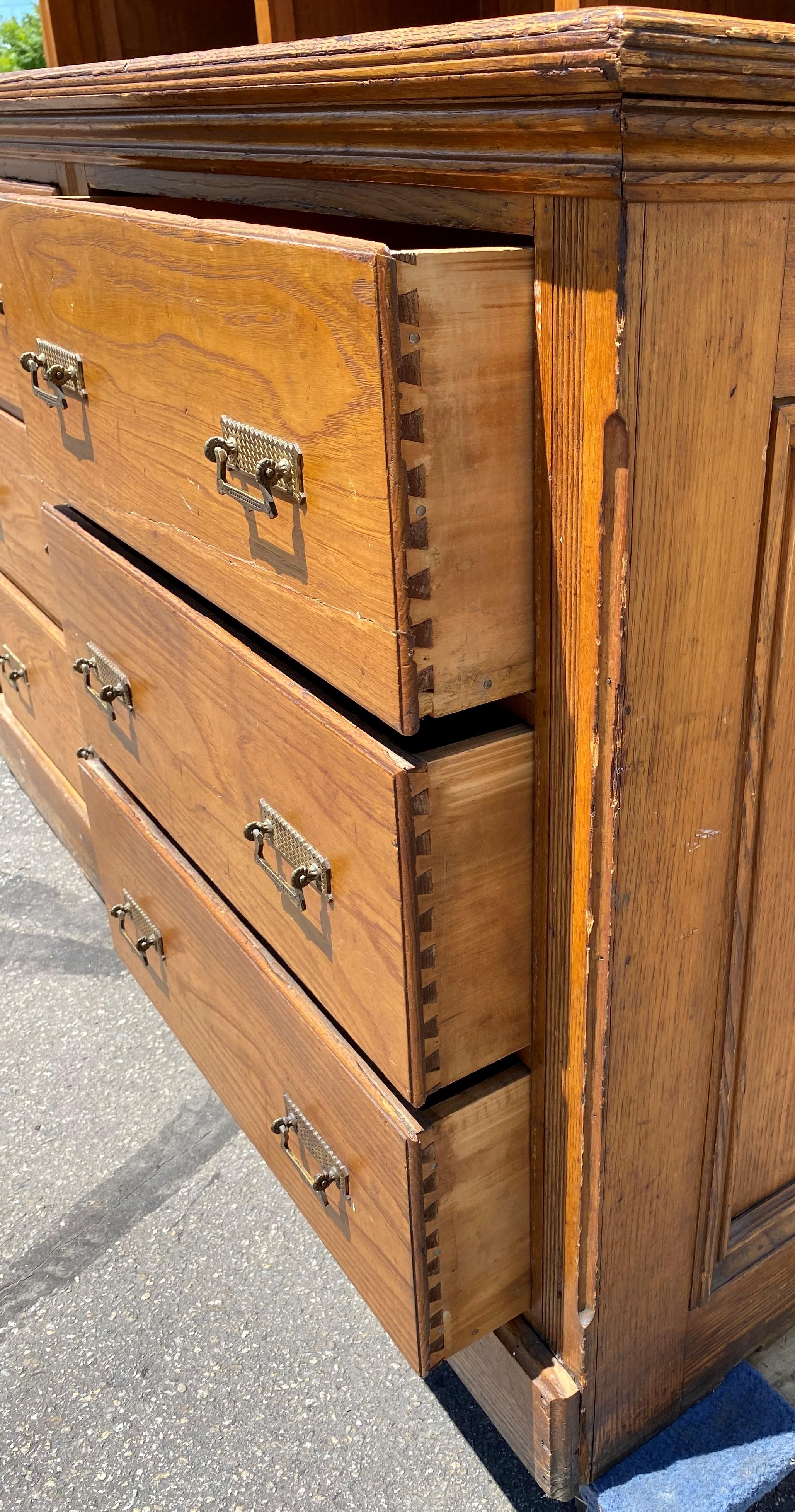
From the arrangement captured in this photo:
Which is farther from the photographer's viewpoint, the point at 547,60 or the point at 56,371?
the point at 56,371

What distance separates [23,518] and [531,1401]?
1.17 m

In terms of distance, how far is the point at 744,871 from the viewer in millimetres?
721

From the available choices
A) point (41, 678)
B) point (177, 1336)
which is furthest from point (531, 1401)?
point (41, 678)

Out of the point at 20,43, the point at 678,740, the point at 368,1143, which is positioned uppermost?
the point at 20,43

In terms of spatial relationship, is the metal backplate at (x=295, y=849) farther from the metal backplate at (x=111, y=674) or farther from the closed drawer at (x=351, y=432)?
the metal backplate at (x=111, y=674)

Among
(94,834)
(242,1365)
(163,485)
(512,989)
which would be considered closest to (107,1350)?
(242,1365)

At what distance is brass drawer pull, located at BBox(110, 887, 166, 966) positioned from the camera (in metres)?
1.12

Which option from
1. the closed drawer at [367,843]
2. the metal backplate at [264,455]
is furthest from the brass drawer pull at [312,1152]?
the metal backplate at [264,455]

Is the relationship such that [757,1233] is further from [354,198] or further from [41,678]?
[41,678]

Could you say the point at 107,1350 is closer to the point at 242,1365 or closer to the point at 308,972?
the point at 242,1365

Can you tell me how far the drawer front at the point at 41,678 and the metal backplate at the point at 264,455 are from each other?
2.42ft

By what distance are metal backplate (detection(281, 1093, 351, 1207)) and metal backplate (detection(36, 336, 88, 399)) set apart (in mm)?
600

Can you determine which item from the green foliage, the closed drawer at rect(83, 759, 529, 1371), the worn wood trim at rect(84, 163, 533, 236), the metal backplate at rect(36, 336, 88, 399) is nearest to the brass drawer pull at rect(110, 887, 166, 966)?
the closed drawer at rect(83, 759, 529, 1371)

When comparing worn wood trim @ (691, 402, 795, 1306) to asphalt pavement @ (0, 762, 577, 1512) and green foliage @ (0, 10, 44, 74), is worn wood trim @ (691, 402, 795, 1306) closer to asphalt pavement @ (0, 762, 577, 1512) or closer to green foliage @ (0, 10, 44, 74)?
asphalt pavement @ (0, 762, 577, 1512)
